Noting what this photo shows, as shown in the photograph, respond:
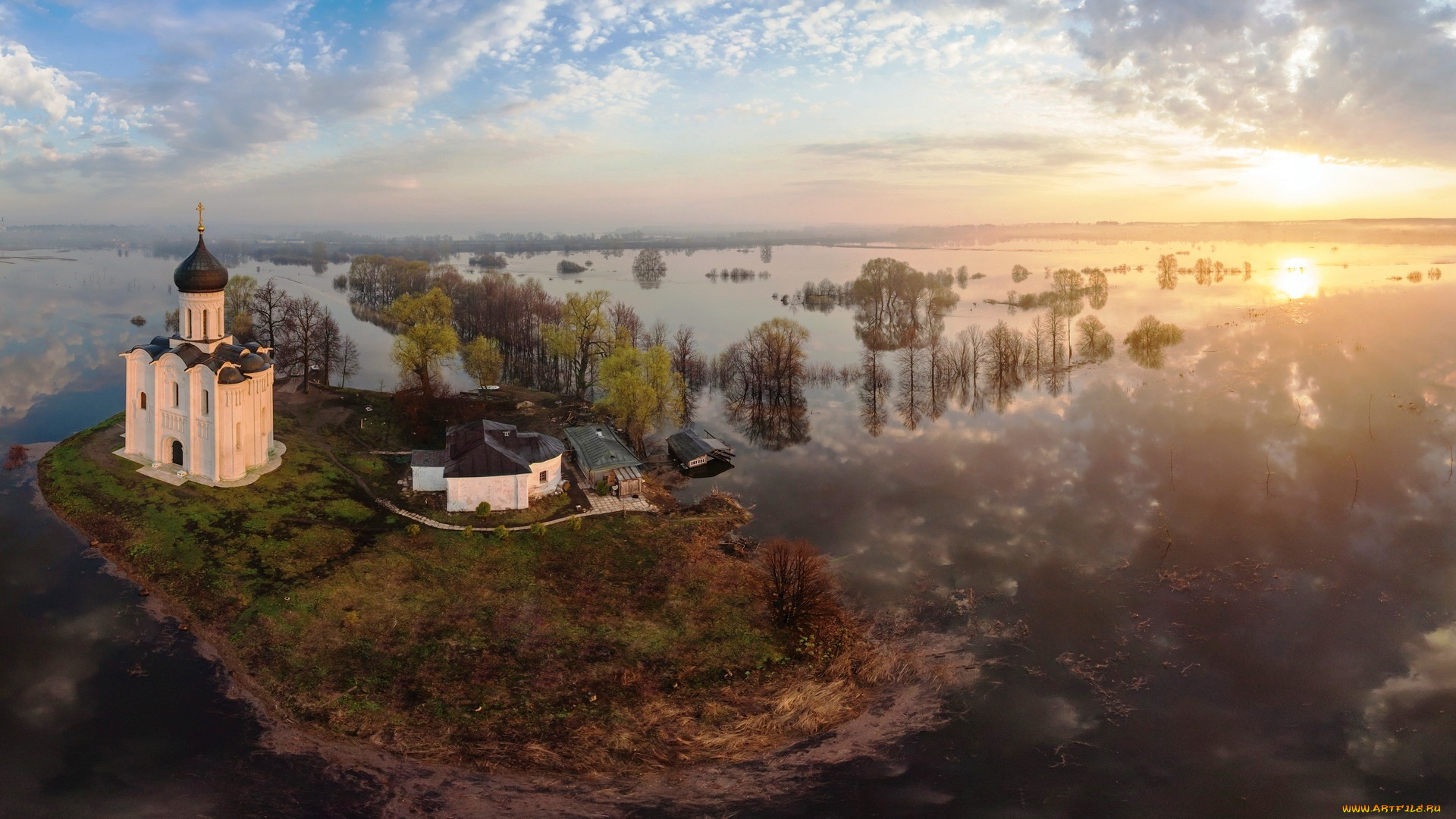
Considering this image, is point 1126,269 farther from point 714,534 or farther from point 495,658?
point 495,658

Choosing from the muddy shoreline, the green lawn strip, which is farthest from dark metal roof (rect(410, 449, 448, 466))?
the muddy shoreline

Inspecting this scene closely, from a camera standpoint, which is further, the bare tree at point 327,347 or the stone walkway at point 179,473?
the bare tree at point 327,347

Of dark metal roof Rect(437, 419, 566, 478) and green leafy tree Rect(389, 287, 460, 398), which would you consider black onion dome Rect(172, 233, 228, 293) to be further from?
green leafy tree Rect(389, 287, 460, 398)

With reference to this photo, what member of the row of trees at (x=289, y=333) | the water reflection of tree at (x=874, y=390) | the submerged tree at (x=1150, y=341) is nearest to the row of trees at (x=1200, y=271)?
the submerged tree at (x=1150, y=341)

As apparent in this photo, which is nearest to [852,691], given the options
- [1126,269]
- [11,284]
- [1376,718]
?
[1376,718]

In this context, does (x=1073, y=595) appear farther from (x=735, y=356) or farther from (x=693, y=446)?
(x=735, y=356)

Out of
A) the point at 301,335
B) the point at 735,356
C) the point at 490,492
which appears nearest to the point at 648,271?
the point at 735,356

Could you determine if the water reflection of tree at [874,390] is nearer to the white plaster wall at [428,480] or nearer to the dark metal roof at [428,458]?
the dark metal roof at [428,458]

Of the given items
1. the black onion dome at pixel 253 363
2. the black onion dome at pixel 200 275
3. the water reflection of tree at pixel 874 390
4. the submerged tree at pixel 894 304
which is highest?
the submerged tree at pixel 894 304
